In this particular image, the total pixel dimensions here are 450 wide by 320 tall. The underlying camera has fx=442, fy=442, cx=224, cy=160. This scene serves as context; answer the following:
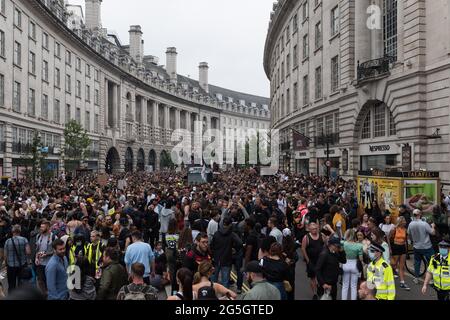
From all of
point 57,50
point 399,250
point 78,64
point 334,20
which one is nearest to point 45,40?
point 57,50

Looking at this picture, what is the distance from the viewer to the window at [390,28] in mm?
26834

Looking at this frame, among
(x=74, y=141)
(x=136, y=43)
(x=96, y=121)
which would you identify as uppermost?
(x=136, y=43)

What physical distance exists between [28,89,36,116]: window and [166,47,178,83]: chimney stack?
60.5m

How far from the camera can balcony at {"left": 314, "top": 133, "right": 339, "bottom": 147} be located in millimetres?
34531

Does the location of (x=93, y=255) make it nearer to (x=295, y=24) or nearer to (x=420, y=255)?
(x=420, y=255)

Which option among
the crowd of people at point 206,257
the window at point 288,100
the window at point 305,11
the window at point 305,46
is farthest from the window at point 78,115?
the crowd of people at point 206,257

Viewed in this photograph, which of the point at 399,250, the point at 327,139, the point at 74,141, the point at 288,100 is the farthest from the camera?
the point at 288,100

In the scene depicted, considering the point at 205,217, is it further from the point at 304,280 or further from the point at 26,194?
the point at 26,194

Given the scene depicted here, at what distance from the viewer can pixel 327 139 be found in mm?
32812

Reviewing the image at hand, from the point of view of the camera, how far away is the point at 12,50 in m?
37.2

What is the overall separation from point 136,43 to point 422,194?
251ft

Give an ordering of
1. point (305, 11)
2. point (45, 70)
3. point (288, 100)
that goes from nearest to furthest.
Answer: point (305, 11) → point (45, 70) → point (288, 100)

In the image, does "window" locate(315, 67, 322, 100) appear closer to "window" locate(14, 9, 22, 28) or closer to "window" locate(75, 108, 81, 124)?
"window" locate(14, 9, 22, 28)

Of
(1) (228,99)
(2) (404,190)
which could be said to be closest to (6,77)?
(2) (404,190)
